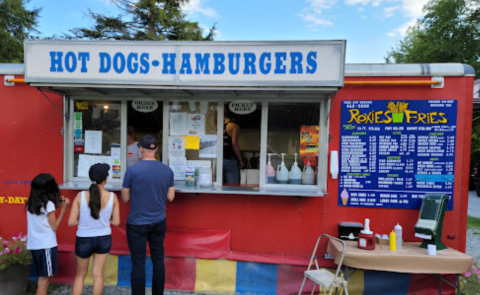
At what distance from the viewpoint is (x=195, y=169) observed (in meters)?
4.47

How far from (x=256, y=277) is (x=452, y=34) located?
19028 millimetres

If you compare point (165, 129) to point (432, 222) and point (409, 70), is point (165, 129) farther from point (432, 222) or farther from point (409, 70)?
point (432, 222)

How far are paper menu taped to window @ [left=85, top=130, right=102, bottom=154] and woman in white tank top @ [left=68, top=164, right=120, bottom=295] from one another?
4.75 ft

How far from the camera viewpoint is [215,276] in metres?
4.18

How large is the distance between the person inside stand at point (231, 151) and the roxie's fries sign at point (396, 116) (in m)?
1.60

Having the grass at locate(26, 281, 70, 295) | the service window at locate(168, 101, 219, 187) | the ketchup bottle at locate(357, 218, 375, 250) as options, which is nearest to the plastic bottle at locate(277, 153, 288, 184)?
the service window at locate(168, 101, 219, 187)

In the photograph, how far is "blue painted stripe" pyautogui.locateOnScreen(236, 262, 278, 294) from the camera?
4.15 m

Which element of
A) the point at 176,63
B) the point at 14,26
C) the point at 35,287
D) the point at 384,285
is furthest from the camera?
the point at 14,26

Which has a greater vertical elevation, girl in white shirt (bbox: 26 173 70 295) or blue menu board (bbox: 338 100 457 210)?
blue menu board (bbox: 338 100 457 210)

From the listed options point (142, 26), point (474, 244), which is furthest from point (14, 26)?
point (474, 244)

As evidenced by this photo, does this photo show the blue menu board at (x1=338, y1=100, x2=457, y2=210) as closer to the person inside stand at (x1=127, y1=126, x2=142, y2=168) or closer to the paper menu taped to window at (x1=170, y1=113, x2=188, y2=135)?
the paper menu taped to window at (x1=170, y1=113, x2=188, y2=135)

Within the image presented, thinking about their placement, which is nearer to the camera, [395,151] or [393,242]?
[393,242]

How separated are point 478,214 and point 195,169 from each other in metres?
10.4

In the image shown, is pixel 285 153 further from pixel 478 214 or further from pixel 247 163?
pixel 478 214
